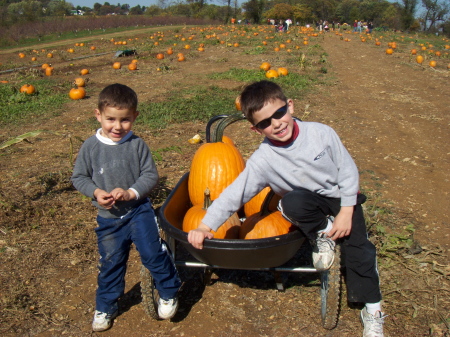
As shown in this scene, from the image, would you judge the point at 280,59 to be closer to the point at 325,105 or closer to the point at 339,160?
the point at 325,105

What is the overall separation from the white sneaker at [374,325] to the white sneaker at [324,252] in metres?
0.42

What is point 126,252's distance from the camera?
250 cm

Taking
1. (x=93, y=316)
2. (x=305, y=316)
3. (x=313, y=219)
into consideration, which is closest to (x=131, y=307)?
(x=93, y=316)

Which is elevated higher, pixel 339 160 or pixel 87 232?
pixel 339 160

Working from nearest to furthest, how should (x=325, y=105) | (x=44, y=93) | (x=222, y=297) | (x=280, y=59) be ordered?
(x=222, y=297) < (x=325, y=105) < (x=44, y=93) < (x=280, y=59)

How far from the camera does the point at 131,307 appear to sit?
2.75m

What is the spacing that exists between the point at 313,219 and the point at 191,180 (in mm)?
1045

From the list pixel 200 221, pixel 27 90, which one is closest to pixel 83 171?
pixel 200 221

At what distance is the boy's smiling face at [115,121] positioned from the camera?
7.58 ft

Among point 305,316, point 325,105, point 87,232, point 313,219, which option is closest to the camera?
point 313,219

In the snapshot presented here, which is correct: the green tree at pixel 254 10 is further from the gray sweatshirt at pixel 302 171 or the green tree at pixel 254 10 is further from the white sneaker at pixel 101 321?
the white sneaker at pixel 101 321

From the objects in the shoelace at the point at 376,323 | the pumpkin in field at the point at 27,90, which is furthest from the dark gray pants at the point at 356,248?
the pumpkin in field at the point at 27,90

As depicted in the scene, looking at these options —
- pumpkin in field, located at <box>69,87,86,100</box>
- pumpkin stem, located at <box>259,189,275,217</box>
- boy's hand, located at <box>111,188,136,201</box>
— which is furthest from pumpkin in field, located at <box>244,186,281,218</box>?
pumpkin in field, located at <box>69,87,86,100</box>

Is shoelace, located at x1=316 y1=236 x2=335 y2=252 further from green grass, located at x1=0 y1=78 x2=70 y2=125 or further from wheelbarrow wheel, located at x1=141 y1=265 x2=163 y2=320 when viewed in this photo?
green grass, located at x1=0 y1=78 x2=70 y2=125
